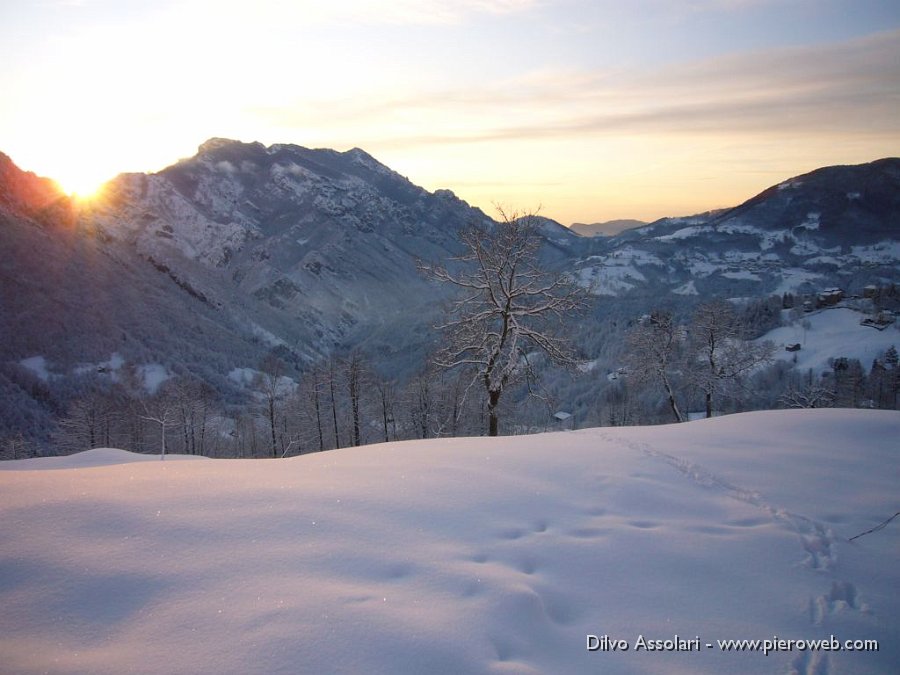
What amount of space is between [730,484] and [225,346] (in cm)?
13155

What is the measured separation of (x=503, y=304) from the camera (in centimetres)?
1636

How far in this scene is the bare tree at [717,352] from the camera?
94.6ft

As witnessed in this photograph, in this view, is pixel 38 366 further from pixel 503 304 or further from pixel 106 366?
pixel 503 304

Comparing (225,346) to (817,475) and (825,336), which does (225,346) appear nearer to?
(817,475)

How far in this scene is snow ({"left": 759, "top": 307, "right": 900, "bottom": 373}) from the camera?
94.5m

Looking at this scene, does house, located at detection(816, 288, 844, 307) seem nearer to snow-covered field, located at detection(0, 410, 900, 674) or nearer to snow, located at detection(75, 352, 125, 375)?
snow-covered field, located at detection(0, 410, 900, 674)

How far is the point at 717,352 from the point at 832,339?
99935 mm

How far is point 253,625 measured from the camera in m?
3.41

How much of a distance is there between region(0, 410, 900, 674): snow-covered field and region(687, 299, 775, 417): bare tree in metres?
23.4

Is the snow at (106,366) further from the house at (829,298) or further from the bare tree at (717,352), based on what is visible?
the house at (829,298)

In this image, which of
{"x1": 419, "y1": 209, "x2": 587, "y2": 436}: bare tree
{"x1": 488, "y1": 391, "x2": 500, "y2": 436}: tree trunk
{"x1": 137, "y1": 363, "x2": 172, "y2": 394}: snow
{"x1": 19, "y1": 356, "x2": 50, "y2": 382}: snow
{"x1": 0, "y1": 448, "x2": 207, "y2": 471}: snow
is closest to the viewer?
{"x1": 0, "y1": 448, "x2": 207, "y2": 471}: snow

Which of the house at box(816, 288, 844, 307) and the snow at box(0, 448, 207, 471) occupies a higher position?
the snow at box(0, 448, 207, 471)

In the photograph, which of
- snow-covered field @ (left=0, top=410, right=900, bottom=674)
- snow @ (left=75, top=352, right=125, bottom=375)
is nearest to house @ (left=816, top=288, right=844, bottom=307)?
snow-covered field @ (left=0, top=410, right=900, bottom=674)

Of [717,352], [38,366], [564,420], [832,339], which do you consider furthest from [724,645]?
[832,339]
